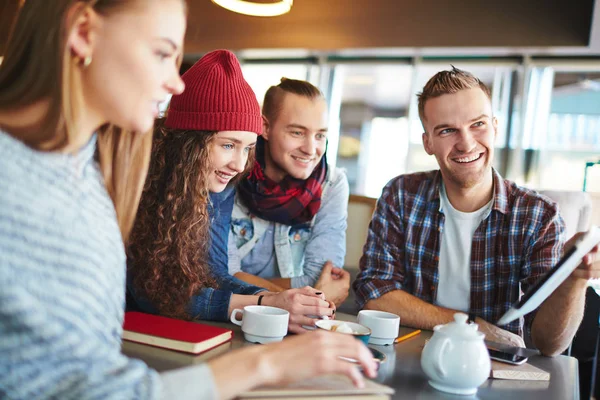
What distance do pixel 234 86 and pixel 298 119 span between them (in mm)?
572

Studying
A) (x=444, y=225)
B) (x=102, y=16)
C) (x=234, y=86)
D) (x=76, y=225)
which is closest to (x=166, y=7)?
(x=102, y=16)

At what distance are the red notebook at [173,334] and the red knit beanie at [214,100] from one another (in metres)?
0.61

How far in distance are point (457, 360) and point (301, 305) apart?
1.56ft

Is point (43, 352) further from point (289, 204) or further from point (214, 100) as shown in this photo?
point (289, 204)

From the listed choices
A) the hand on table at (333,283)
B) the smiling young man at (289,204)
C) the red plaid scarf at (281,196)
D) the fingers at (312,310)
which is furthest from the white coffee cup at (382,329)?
the red plaid scarf at (281,196)

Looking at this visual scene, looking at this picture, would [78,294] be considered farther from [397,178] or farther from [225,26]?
[225,26]

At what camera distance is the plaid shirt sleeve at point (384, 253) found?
1.83 metres

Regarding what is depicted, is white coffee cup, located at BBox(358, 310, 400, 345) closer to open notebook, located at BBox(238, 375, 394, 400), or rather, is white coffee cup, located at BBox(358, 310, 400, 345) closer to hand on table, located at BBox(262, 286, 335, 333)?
hand on table, located at BBox(262, 286, 335, 333)

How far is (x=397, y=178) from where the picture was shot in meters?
2.11

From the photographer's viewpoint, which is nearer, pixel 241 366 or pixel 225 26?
pixel 241 366

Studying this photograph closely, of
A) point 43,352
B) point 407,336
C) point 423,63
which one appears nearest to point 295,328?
point 407,336

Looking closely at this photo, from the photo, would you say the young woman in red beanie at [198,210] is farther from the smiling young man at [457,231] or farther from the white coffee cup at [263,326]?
the smiling young man at [457,231]

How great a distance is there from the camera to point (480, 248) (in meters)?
1.84

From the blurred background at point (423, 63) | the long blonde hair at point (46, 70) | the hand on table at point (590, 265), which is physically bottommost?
the hand on table at point (590, 265)
